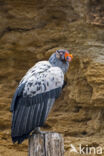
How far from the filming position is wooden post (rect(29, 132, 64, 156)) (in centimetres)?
372

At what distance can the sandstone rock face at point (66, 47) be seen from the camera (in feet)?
20.8

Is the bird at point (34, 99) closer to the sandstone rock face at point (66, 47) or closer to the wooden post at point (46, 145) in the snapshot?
the wooden post at point (46, 145)

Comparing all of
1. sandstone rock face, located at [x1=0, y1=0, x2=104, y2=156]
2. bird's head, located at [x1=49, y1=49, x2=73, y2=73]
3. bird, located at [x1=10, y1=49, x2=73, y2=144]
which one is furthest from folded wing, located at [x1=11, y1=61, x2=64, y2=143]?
sandstone rock face, located at [x1=0, y1=0, x2=104, y2=156]

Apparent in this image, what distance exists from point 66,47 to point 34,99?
243cm

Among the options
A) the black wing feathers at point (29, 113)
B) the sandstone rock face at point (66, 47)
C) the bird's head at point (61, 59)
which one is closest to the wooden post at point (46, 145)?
the black wing feathers at point (29, 113)

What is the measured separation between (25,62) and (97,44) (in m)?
1.55

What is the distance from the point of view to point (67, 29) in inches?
256

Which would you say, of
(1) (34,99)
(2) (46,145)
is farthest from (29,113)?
(2) (46,145)

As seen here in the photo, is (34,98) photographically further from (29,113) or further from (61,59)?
(61,59)

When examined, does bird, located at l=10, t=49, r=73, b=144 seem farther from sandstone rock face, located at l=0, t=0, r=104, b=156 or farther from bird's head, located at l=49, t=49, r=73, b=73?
sandstone rock face, located at l=0, t=0, r=104, b=156

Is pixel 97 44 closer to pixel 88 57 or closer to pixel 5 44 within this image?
pixel 88 57

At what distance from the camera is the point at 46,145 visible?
3.78 meters

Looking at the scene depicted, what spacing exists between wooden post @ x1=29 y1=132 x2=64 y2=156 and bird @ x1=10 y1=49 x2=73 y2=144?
0.67ft

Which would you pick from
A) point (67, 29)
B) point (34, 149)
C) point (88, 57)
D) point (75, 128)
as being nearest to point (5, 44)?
point (67, 29)
